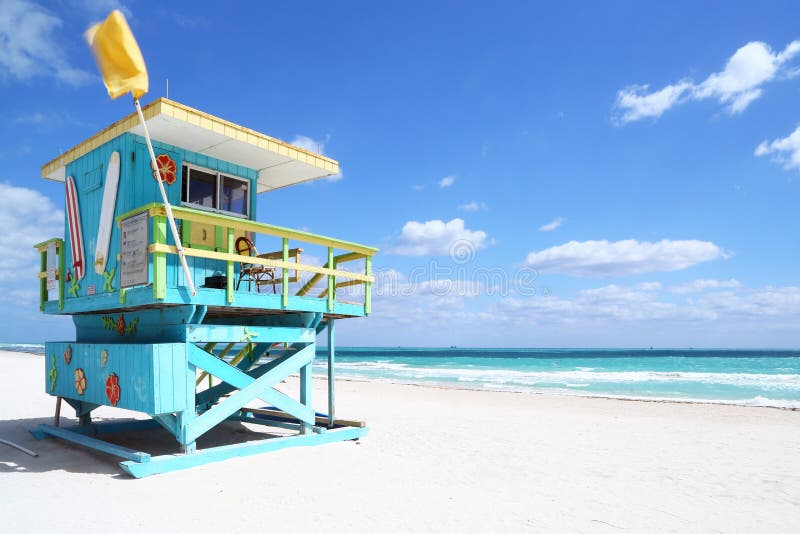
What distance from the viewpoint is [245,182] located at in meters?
9.18

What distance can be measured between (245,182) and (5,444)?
17.9 ft

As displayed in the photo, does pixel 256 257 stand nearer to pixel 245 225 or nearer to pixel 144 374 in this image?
pixel 245 225

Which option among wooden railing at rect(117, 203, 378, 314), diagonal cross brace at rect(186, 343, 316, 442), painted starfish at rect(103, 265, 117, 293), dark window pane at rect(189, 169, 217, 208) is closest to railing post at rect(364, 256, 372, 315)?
wooden railing at rect(117, 203, 378, 314)

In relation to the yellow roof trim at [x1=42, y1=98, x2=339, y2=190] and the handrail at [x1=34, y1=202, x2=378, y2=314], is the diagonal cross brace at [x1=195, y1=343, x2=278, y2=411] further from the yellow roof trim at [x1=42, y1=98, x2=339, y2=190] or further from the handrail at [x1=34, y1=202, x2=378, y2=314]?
the yellow roof trim at [x1=42, y1=98, x2=339, y2=190]

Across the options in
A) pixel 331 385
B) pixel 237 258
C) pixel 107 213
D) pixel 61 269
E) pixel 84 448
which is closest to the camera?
pixel 237 258

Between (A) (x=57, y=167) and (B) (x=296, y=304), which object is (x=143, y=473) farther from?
(A) (x=57, y=167)

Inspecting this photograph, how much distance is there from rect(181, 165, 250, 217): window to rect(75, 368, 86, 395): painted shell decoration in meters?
2.85

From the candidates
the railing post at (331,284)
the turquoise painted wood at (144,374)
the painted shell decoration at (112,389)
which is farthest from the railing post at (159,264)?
the railing post at (331,284)

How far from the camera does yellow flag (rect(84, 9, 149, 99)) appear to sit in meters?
6.28

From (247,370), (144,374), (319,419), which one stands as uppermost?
(144,374)

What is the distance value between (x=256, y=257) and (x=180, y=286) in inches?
61.5

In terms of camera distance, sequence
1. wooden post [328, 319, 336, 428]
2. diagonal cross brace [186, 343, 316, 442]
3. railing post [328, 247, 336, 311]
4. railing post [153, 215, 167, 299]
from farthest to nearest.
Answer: wooden post [328, 319, 336, 428], railing post [328, 247, 336, 311], diagonal cross brace [186, 343, 316, 442], railing post [153, 215, 167, 299]

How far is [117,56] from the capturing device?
6336mm

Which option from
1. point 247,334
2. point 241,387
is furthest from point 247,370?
point 247,334
